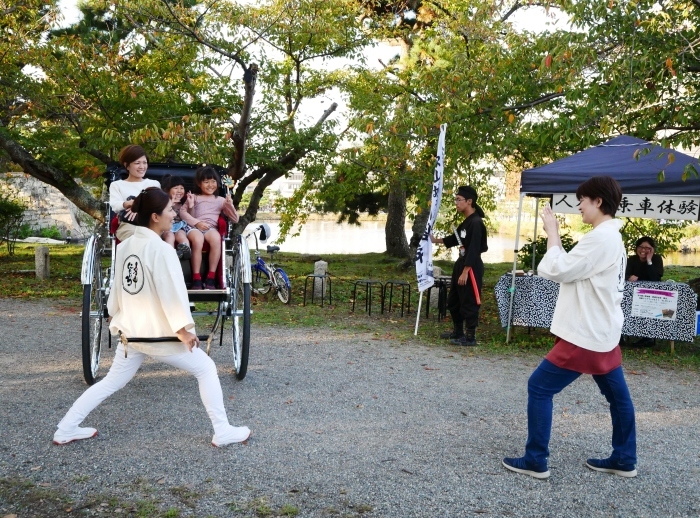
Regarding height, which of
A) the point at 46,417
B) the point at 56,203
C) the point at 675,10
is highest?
the point at 675,10

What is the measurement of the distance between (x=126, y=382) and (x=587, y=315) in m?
2.61

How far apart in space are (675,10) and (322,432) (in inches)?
268

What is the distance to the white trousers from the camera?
3855mm

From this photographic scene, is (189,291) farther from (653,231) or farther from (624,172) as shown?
(653,231)

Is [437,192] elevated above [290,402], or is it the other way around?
[437,192]

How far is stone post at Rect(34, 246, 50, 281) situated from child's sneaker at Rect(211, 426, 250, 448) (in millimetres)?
10718

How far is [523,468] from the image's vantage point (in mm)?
3682

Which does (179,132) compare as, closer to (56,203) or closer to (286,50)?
(286,50)

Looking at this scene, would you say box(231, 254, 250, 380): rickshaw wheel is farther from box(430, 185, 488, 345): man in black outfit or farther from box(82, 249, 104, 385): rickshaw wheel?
box(430, 185, 488, 345): man in black outfit

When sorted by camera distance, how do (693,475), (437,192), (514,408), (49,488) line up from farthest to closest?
(437,192) → (514,408) → (693,475) → (49,488)

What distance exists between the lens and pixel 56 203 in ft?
95.0

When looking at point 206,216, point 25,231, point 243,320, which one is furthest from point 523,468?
point 25,231

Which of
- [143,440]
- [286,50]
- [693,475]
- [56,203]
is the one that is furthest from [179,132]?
[56,203]

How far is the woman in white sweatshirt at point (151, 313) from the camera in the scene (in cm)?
366
